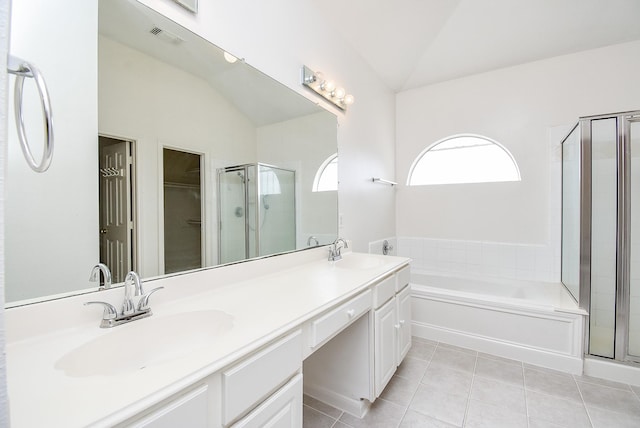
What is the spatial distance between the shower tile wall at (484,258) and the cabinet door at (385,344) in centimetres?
167

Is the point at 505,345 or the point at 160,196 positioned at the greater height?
the point at 160,196

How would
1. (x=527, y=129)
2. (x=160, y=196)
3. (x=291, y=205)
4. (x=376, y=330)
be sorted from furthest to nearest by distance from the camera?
(x=527, y=129) → (x=291, y=205) → (x=376, y=330) → (x=160, y=196)

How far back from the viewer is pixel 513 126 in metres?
2.81

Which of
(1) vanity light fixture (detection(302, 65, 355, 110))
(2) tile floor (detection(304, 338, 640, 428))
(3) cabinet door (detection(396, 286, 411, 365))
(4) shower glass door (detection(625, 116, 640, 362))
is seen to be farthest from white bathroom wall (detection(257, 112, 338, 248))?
(4) shower glass door (detection(625, 116, 640, 362))

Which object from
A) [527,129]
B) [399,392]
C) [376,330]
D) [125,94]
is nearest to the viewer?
[125,94]

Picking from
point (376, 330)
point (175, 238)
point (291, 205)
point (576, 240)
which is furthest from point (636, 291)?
point (175, 238)

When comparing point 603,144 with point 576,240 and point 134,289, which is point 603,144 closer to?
point 576,240

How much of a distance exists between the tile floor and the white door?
4.26 ft

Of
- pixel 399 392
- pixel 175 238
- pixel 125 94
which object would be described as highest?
pixel 125 94

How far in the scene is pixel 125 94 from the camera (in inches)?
40.2

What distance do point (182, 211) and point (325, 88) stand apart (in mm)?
1416

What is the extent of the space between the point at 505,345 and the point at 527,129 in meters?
2.04

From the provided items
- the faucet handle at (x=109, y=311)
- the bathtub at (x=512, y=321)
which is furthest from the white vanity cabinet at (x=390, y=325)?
the faucet handle at (x=109, y=311)

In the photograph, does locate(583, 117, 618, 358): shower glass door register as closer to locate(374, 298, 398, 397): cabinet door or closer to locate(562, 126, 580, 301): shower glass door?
locate(562, 126, 580, 301): shower glass door
